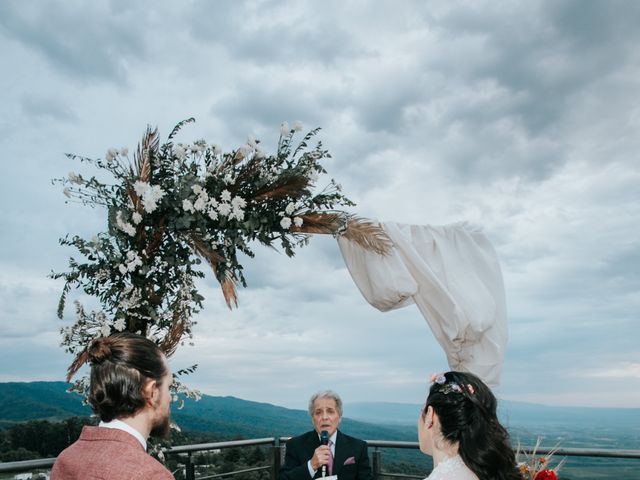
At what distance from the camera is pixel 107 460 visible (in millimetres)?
1485

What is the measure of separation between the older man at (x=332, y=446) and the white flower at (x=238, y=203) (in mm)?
1435

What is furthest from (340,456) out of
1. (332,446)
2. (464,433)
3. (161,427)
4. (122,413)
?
(122,413)

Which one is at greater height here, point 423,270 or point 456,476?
point 423,270

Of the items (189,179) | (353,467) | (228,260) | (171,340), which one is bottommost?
(353,467)

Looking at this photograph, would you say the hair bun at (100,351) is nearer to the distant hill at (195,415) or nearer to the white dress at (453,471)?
the white dress at (453,471)

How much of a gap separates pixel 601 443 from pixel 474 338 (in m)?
1.53

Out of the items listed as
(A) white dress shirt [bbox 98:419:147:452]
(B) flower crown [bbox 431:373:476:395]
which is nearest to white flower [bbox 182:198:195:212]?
(B) flower crown [bbox 431:373:476:395]

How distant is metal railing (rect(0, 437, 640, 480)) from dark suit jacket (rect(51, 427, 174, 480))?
1928 millimetres

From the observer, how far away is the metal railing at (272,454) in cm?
331

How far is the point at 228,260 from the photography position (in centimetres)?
363

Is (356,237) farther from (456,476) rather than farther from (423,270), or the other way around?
(456,476)

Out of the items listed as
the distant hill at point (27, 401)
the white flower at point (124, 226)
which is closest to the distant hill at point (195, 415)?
the distant hill at point (27, 401)

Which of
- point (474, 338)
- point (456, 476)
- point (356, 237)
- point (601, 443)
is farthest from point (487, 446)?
point (601, 443)

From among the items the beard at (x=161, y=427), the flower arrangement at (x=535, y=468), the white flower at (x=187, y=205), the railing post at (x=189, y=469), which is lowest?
the railing post at (x=189, y=469)
